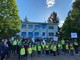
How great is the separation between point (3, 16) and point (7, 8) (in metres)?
2.79

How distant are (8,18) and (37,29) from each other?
3456 centimetres

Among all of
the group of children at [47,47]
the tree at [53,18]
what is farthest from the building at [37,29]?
the group of children at [47,47]

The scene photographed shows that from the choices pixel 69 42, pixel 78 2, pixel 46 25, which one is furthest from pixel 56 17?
pixel 69 42

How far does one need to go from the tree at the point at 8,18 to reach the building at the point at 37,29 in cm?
2885

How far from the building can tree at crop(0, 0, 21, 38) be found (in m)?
28.8

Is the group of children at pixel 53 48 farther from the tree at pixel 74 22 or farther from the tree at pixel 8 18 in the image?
the tree at pixel 8 18

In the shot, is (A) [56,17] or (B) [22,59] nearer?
(B) [22,59]

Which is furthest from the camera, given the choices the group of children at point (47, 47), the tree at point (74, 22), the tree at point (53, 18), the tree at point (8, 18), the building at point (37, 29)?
the tree at point (53, 18)

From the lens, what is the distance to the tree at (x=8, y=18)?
4791cm

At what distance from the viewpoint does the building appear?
269ft

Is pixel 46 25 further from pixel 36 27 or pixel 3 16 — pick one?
pixel 3 16

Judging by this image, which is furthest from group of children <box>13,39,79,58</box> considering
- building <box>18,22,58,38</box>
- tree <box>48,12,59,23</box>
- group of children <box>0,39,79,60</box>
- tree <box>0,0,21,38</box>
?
tree <box>48,12,59,23</box>

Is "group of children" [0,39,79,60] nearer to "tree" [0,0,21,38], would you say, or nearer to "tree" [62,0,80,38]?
"tree" [62,0,80,38]

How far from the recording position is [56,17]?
11812cm
